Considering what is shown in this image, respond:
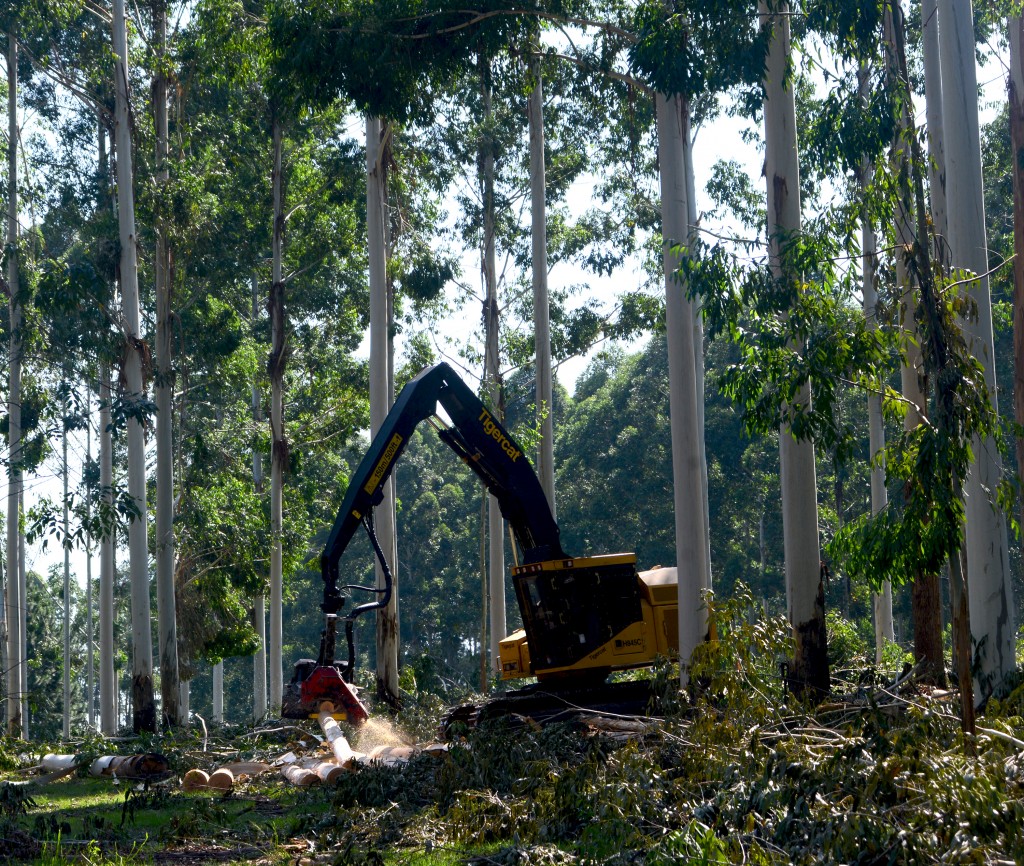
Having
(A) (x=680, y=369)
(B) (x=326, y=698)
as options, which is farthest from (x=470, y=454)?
(B) (x=326, y=698)

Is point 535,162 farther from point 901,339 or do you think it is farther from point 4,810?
point 4,810

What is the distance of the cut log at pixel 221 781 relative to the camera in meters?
11.2

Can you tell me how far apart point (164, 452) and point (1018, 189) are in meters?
14.5

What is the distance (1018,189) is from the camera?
18578 mm

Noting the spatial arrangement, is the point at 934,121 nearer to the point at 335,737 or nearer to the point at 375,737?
the point at 335,737

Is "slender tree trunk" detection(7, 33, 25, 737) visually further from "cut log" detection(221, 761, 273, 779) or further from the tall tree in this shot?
"cut log" detection(221, 761, 273, 779)

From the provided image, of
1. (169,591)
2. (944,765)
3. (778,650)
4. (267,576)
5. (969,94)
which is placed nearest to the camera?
(944,765)

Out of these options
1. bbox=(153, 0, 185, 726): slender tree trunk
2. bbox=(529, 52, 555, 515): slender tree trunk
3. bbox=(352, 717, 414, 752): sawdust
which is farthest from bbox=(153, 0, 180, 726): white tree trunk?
bbox=(529, 52, 555, 515): slender tree trunk

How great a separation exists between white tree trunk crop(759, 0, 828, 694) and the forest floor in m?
1.80

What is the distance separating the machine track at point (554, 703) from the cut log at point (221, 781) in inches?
97.8

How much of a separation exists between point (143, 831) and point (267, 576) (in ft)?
64.0

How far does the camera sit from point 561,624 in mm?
14062

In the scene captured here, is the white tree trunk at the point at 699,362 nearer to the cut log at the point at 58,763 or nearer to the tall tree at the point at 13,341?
the cut log at the point at 58,763

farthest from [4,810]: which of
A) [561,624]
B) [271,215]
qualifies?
[271,215]
